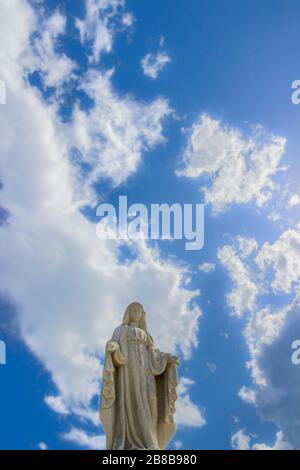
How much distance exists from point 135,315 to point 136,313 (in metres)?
0.07

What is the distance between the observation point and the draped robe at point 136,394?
635 inches

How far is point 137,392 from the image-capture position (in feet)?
54.7

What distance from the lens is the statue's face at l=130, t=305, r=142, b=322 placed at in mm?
18484

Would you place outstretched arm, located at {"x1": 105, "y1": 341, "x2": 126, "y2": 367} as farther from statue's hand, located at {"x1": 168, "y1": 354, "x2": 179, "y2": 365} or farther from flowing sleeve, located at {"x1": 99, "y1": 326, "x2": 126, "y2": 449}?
statue's hand, located at {"x1": 168, "y1": 354, "x2": 179, "y2": 365}

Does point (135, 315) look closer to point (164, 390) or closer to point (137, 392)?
point (164, 390)

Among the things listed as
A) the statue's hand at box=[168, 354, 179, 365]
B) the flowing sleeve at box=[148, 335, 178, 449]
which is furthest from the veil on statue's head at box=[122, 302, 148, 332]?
the statue's hand at box=[168, 354, 179, 365]

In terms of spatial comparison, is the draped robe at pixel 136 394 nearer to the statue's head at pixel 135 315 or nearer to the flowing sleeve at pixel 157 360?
the flowing sleeve at pixel 157 360

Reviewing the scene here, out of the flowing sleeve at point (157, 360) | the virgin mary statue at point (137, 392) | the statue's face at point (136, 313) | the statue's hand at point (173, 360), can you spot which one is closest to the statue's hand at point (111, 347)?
the virgin mary statue at point (137, 392)

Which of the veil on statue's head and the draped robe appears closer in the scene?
the draped robe

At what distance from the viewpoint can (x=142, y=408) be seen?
16.5 metres

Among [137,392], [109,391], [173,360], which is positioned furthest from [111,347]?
[173,360]
